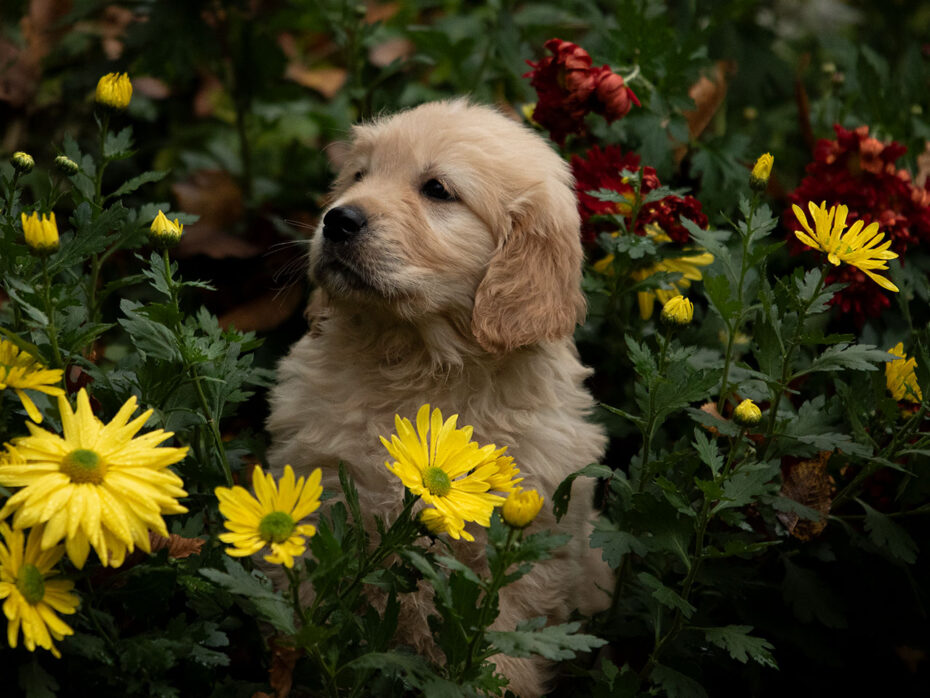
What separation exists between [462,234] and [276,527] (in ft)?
4.03

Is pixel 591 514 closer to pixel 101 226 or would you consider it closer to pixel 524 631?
pixel 524 631

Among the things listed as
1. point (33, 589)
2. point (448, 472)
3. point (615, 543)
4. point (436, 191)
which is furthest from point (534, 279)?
point (33, 589)

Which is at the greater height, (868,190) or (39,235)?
(39,235)

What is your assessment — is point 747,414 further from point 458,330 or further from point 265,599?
point 265,599

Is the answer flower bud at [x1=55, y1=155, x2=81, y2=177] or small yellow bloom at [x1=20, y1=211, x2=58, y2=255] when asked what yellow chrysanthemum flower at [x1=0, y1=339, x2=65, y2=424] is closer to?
small yellow bloom at [x1=20, y1=211, x2=58, y2=255]

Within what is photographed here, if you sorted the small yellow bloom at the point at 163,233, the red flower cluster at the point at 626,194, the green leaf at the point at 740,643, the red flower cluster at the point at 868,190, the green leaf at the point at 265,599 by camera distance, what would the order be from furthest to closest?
1. the red flower cluster at the point at 868,190
2. the red flower cluster at the point at 626,194
3. the green leaf at the point at 740,643
4. the small yellow bloom at the point at 163,233
5. the green leaf at the point at 265,599

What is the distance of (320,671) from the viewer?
1732 mm

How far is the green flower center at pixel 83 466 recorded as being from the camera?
4.72 feet

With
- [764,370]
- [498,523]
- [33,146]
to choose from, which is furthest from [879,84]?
[33,146]

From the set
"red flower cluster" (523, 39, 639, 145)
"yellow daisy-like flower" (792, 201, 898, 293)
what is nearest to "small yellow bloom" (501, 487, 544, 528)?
"yellow daisy-like flower" (792, 201, 898, 293)

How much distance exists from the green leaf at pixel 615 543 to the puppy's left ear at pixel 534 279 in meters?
0.55

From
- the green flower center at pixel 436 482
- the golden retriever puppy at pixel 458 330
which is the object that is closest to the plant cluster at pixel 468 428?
the green flower center at pixel 436 482

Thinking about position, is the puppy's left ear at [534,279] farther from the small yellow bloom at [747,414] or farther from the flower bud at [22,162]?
the flower bud at [22,162]

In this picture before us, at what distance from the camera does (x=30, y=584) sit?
57.5 inches
